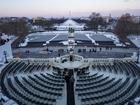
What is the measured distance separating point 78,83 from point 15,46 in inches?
951

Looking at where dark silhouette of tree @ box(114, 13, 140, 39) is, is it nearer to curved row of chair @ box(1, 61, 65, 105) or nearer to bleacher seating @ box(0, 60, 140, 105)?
bleacher seating @ box(0, 60, 140, 105)

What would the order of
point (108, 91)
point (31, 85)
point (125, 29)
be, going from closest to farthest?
point (108, 91) → point (31, 85) → point (125, 29)

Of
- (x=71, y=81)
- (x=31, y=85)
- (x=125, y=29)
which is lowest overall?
(x=31, y=85)

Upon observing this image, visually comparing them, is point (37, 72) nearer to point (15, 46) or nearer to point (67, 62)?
point (67, 62)

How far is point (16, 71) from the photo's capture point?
26.6 m

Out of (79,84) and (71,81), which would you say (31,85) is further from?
(71,81)

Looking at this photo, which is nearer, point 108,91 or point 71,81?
point 71,81

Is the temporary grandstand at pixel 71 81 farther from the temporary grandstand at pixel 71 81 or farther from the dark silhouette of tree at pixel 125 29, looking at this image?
the dark silhouette of tree at pixel 125 29

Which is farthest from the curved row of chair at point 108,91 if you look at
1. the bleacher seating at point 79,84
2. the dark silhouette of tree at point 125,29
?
the dark silhouette of tree at point 125,29

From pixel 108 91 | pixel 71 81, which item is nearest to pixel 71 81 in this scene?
pixel 71 81

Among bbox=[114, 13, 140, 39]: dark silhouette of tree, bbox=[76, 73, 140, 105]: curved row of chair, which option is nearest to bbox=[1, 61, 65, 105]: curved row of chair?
bbox=[76, 73, 140, 105]: curved row of chair

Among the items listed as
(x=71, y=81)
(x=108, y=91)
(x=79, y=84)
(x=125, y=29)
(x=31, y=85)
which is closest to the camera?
(x=71, y=81)

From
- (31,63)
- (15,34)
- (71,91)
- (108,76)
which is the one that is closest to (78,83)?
(108,76)

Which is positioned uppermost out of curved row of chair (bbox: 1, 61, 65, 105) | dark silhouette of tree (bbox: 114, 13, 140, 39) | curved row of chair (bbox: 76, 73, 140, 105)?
dark silhouette of tree (bbox: 114, 13, 140, 39)
